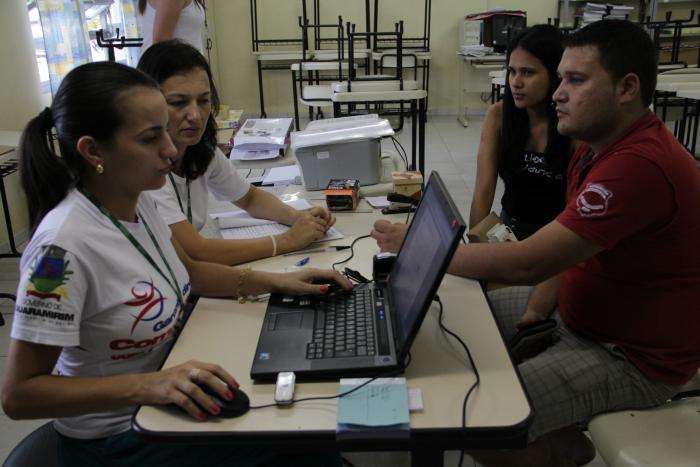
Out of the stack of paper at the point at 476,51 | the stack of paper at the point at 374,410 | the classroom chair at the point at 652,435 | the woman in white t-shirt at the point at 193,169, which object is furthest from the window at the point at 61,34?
the stack of paper at the point at 476,51

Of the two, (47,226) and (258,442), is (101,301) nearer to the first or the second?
(47,226)

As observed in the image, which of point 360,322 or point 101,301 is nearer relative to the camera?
point 101,301

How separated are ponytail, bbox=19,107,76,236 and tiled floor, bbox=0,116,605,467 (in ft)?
3.73

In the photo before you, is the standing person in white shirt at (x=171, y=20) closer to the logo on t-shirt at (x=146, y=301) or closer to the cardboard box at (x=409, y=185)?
the cardboard box at (x=409, y=185)

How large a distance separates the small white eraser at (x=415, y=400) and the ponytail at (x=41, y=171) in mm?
673

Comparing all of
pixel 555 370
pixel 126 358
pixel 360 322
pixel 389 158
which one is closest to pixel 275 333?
pixel 360 322

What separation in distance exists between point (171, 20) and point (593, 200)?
6.10 feet

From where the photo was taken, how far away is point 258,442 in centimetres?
87

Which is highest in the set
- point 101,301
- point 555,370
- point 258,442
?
point 101,301

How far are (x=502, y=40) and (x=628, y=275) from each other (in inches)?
228

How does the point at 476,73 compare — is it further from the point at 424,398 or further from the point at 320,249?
the point at 424,398

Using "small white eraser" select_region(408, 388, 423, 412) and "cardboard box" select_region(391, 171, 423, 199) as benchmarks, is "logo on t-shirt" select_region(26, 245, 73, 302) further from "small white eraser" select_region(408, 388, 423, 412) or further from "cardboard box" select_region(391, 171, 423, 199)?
"cardboard box" select_region(391, 171, 423, 199)

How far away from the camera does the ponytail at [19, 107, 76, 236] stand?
1.03 meters

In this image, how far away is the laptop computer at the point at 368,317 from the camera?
37.5 inches
